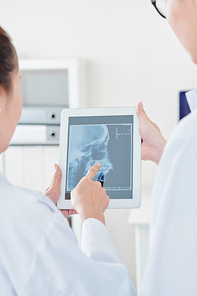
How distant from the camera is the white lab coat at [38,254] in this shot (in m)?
0.59

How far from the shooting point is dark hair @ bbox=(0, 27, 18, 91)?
65 centimetres

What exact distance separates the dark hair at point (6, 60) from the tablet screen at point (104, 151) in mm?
410

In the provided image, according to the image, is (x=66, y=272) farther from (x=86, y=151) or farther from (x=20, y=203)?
(x=86, y=151)

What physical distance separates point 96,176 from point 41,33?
5.23 feet

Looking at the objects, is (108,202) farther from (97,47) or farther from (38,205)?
(97,47)

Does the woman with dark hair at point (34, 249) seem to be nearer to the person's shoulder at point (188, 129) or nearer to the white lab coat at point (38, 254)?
the white lab coat at point (38, 254)

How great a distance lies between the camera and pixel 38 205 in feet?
2.04

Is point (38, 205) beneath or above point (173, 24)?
beneath

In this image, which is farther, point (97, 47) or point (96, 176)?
point (97, 47)

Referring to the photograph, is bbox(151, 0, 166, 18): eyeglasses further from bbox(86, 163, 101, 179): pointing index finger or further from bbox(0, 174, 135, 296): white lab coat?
bbox(0, 174, 135, 296): white lab coat

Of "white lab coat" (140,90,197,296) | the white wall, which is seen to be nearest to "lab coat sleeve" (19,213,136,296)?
"white lab coat" (140,90,197,296)

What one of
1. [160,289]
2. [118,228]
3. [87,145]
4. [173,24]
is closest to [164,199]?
[160,289]

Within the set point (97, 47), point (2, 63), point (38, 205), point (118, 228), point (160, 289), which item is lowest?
point (118, 228)

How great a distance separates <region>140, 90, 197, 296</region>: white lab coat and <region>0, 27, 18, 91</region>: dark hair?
332 millimetres
